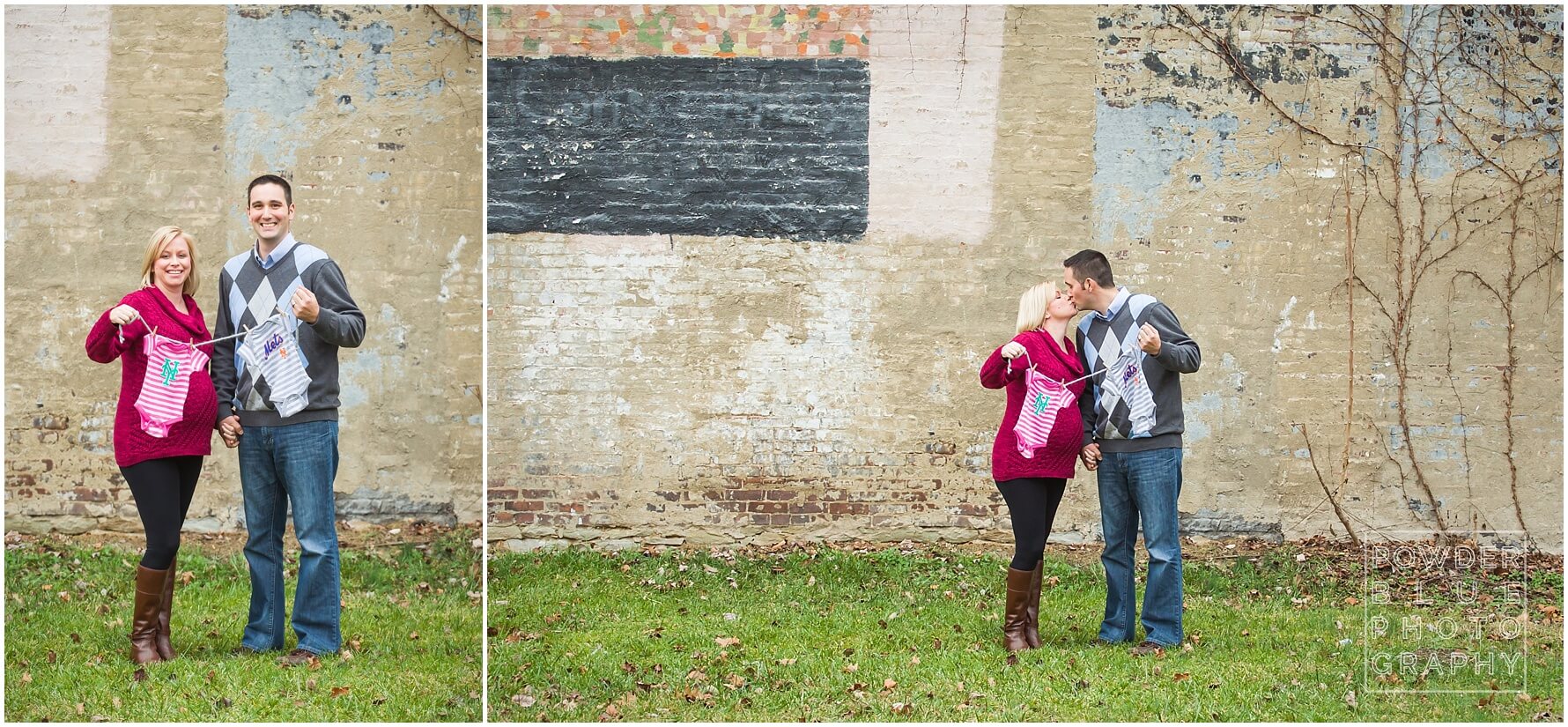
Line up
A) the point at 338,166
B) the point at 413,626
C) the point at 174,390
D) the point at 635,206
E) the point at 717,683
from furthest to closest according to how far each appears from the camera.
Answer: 1. the point at 635,206
2. the point at 338,166
3. the point at 413,626
4. the point at 717,683
5. the point at 174,390

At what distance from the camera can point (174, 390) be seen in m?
4.33

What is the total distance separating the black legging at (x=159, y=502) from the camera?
171 inches

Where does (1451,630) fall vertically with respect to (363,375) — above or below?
below

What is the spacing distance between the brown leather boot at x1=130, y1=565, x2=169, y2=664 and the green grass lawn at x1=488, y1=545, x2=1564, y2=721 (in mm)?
1271

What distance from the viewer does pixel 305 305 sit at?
416 cm

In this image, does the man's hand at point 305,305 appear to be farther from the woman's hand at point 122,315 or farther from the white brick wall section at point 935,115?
the white brick wall section at point 935,115

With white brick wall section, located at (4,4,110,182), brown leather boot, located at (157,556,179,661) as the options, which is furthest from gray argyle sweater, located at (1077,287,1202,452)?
white brick wall section, located at (4,4,110,182)

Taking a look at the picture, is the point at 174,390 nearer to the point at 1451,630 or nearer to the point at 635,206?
the point at 635,206

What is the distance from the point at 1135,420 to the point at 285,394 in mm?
3272

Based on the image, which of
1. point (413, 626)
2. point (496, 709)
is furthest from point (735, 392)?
point (496, 709)

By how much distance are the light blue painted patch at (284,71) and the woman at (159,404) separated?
237 centimetres

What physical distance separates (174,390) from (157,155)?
9.63 feet

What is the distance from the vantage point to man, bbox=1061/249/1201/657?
4.84 meters

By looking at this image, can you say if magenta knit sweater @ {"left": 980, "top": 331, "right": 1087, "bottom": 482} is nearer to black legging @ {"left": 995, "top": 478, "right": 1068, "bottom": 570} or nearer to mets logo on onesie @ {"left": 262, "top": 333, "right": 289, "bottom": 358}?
black legging @ {"left": 995, "top": 478, "right": 1068, "bottom": 570}
